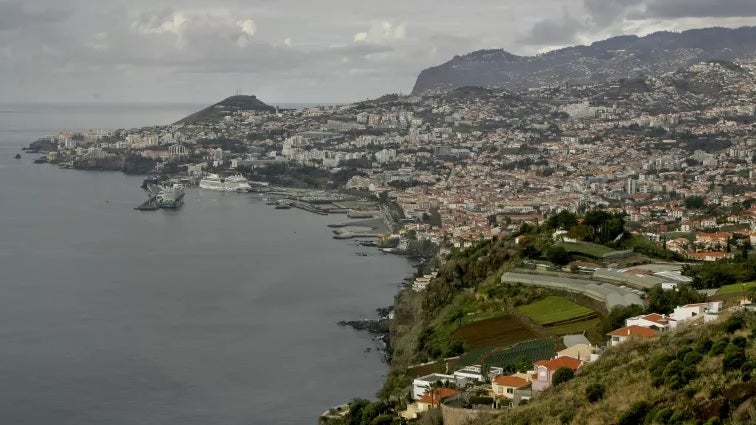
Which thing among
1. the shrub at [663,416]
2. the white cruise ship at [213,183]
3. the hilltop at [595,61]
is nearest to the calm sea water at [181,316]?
the shrub at [663,416]

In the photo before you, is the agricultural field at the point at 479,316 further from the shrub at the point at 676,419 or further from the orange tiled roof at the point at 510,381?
the shrub at the point at 676,419

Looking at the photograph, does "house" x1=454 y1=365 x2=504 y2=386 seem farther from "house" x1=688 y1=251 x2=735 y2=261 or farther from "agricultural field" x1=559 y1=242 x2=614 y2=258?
"house" x1=688 y1=251 x2=735 y2=261

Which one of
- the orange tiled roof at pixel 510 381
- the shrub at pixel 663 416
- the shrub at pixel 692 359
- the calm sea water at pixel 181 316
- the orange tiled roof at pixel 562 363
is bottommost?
the calm sea water at pixel 181 316

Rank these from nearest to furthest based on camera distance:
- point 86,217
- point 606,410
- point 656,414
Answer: point 656,414
point 606,410
point 86,217

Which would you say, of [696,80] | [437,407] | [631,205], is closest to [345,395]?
[437,407]

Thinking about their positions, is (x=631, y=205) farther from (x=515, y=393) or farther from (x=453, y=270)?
(x=515, y=393)
